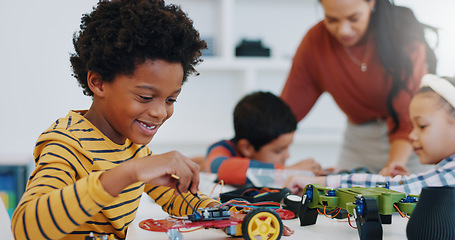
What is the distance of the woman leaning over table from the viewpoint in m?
1.69

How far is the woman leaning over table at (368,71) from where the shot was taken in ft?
5.54

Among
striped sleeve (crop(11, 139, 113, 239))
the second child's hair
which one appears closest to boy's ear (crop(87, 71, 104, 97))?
striped sleeve (crop(11, 139, 113, 239))

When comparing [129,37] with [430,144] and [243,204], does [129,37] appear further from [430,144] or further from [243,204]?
[430,144]

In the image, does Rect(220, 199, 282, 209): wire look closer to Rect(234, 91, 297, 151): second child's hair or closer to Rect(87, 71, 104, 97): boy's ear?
Rect(87, 71, 104, 97): boy's ear

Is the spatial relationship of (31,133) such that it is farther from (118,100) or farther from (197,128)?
(118,100)

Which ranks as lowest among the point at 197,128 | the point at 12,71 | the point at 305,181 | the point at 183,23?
the point at 197,128

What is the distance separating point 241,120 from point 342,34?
1.69 feet

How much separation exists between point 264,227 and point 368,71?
1270 mm

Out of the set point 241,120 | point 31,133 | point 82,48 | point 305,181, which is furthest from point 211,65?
point 82,48

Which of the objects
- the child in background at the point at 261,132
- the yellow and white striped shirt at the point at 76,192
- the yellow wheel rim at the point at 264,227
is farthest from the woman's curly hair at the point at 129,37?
the child in background at the point at 261,132

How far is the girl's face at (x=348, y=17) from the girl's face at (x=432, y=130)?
557mm

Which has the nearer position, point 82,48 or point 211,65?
point 82,48

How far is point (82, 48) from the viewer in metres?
0.88

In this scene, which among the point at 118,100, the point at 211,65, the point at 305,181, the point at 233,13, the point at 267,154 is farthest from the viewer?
the point at 233,13
